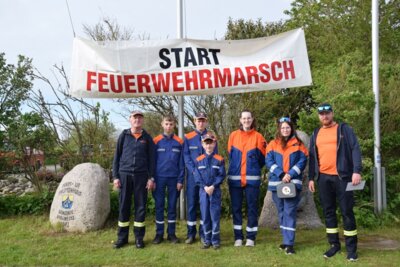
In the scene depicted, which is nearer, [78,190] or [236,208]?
[236,208]

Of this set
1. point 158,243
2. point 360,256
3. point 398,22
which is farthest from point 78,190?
point 398,22

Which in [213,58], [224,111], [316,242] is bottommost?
[316,242]

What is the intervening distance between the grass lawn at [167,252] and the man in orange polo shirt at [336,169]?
12.1 inches

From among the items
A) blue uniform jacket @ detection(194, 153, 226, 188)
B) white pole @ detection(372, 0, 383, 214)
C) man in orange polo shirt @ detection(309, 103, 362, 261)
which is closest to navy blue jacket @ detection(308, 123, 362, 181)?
man in orange polo shirt @ detection(309, 103, 362, 261)

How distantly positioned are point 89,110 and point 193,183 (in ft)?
15.0

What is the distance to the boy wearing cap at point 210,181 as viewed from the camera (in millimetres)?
5973

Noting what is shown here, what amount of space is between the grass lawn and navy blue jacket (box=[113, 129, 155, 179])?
1.13 metres

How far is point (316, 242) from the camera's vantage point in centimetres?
639

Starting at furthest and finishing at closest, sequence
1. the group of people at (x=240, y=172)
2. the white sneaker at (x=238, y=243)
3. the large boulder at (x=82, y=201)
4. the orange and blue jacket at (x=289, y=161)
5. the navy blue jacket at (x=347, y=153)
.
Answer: the large boulder at (x=82, y=201) < the white sneaker at (x=238, y=243) < the orange and blue jacket at (x=289, y=161) < the group of people at (x=240, y=172) < the navy blue jacket at (x=347, y=153)

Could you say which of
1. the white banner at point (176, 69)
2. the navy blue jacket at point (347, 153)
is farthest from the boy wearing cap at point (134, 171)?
the navy blue jacket at point (347, 153)

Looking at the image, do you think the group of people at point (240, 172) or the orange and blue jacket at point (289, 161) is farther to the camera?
the orange and blue jacket at point (289, 161)

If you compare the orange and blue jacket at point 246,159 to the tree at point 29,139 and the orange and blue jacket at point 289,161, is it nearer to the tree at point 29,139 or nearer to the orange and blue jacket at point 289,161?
the orange and blue jacket at point 289,161

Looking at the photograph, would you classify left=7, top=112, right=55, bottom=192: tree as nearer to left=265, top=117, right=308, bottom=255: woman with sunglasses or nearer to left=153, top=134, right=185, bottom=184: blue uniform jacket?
left=153, top=134, right=185, bottom=184: blue uniform jacket

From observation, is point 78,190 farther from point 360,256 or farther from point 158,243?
point 360,256
